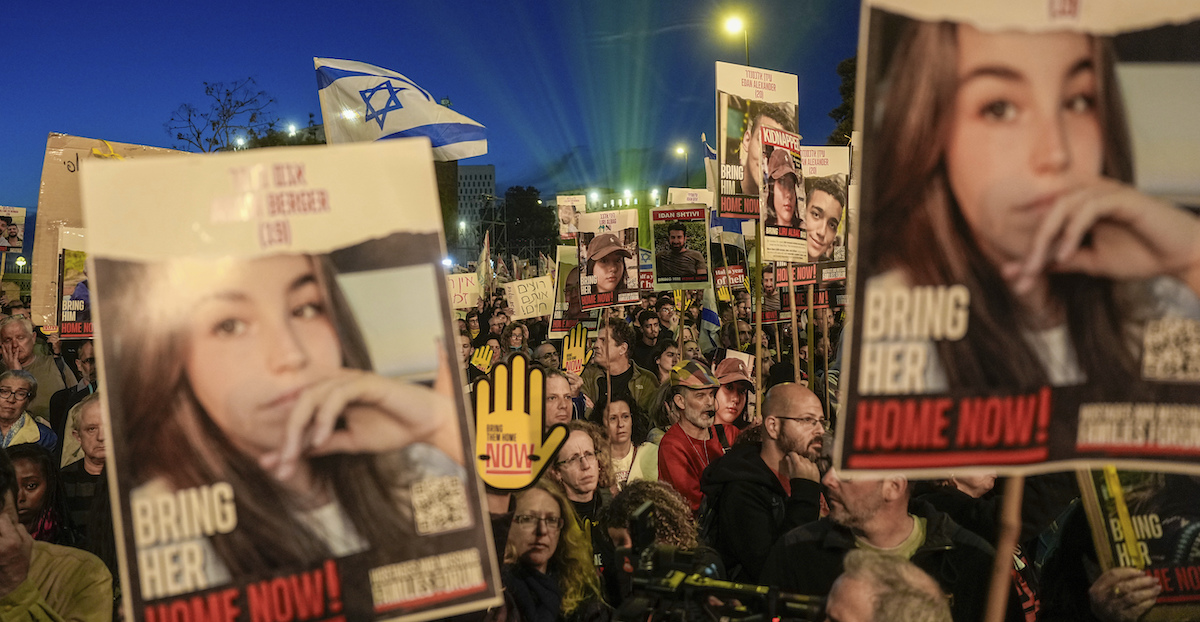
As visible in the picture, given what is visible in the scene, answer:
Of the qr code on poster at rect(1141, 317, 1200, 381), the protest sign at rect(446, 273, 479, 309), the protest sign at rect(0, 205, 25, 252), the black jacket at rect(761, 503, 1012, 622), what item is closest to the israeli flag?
the protest sign at rect(446, 273, 479, 309)

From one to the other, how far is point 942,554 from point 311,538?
7.14ft

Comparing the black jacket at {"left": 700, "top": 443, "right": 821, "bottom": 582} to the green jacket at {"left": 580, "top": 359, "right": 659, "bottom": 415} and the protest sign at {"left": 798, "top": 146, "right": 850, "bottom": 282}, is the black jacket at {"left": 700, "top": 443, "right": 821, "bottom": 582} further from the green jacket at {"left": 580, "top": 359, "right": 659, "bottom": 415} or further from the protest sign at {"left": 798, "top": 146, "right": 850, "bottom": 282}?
the protest sign at {"left": 798, "top": 146, "right": 850, "bottom": 282}

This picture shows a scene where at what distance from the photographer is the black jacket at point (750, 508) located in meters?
4.09

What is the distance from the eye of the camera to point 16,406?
5875 millimetres

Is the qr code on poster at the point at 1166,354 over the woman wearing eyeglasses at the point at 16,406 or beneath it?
over

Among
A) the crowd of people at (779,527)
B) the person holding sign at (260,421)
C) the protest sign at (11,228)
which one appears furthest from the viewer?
the protest sign at (11,228)

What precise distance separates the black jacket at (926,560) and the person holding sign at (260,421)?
1632mm

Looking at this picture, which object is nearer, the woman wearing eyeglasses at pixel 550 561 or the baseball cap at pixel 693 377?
the woman wearing eyeglasses at pixel 550 561

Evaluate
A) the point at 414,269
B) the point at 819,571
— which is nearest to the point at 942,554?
the point at 819,571

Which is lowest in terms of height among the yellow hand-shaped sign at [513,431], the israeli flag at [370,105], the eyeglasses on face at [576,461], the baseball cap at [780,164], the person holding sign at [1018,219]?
the eyeglasses on face at [576,461]

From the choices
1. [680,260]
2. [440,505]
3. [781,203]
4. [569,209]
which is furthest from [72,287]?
[569,209]

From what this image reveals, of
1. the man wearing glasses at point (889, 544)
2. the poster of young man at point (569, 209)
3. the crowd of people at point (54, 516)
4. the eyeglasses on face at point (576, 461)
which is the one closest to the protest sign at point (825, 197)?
the eyeglasses on face at point (576, 461)

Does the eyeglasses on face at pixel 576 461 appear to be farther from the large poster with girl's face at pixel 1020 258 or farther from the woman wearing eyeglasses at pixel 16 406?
the woman wearing eyeglasses at pixel 16 406

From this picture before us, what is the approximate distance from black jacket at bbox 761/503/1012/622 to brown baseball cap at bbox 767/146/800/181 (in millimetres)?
4656
